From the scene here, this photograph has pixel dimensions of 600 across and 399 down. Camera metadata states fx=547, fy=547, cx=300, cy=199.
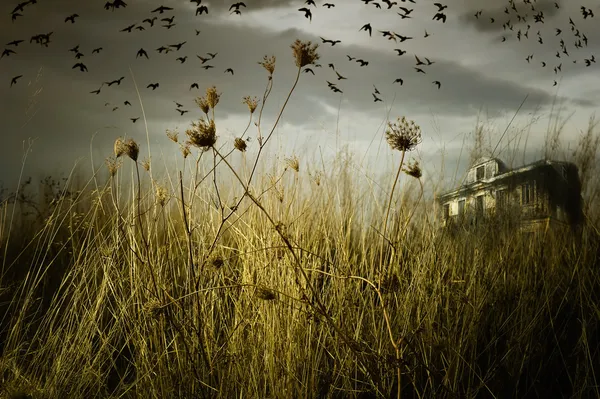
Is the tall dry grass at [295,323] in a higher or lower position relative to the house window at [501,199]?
lower

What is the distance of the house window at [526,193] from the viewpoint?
4520 mm

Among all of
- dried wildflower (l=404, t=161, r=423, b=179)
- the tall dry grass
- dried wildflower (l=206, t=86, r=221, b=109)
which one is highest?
dried wildflower (l=206, t=86, r=221, b=109)

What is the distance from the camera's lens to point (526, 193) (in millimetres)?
4559

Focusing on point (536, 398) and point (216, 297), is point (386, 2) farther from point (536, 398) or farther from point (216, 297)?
point (536, 398)

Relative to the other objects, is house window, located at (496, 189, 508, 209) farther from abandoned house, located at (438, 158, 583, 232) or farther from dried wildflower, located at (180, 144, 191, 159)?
dried wildflower, located at (180, 144, 191, 159)

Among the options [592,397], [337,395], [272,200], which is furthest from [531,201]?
[337,395]

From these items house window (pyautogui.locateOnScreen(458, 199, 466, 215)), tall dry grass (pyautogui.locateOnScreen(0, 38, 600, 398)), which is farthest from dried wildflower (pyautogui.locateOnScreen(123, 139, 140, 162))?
Answer: house window (pyautogui.locateOnScreen(458, 199, 466, 215))

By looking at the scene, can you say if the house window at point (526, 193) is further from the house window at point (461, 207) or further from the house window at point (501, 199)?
the house window at point (461, 207)

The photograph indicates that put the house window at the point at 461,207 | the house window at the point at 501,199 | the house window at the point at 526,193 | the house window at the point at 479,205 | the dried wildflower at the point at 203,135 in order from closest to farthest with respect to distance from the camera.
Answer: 1. the dried wildflower at the point at 203,135
2. the house window at the point at 461,207
3. the house window at the point at 479,205
4. the house window at the point at 501,199
5. the house window at the point at 526,193

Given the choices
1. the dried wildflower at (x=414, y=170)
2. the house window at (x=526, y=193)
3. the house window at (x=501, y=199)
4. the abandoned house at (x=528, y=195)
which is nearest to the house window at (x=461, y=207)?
the abandoned house at (x=528, y=195)

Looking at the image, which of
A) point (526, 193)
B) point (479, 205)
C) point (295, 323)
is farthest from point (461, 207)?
point (295, 323)

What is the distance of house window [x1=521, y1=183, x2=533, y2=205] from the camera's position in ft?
14.8

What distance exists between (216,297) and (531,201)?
2.95 m

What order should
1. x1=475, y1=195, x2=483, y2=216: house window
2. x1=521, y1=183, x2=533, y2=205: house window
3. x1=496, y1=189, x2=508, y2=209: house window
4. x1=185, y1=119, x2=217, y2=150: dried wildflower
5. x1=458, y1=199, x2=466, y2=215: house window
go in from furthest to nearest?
1. x1=521, y1=183, x2=533, y2=205: house window
2. x1=496, y1=189, x2=508, y2=209: house window
3. x1=475, y1=195, x2=483, y2=216: house window
4. x1=458, y1=199, x2=466, y2=215: house window
5. x1=185, y1=119, x2=217, y2=150: dried wildflower
